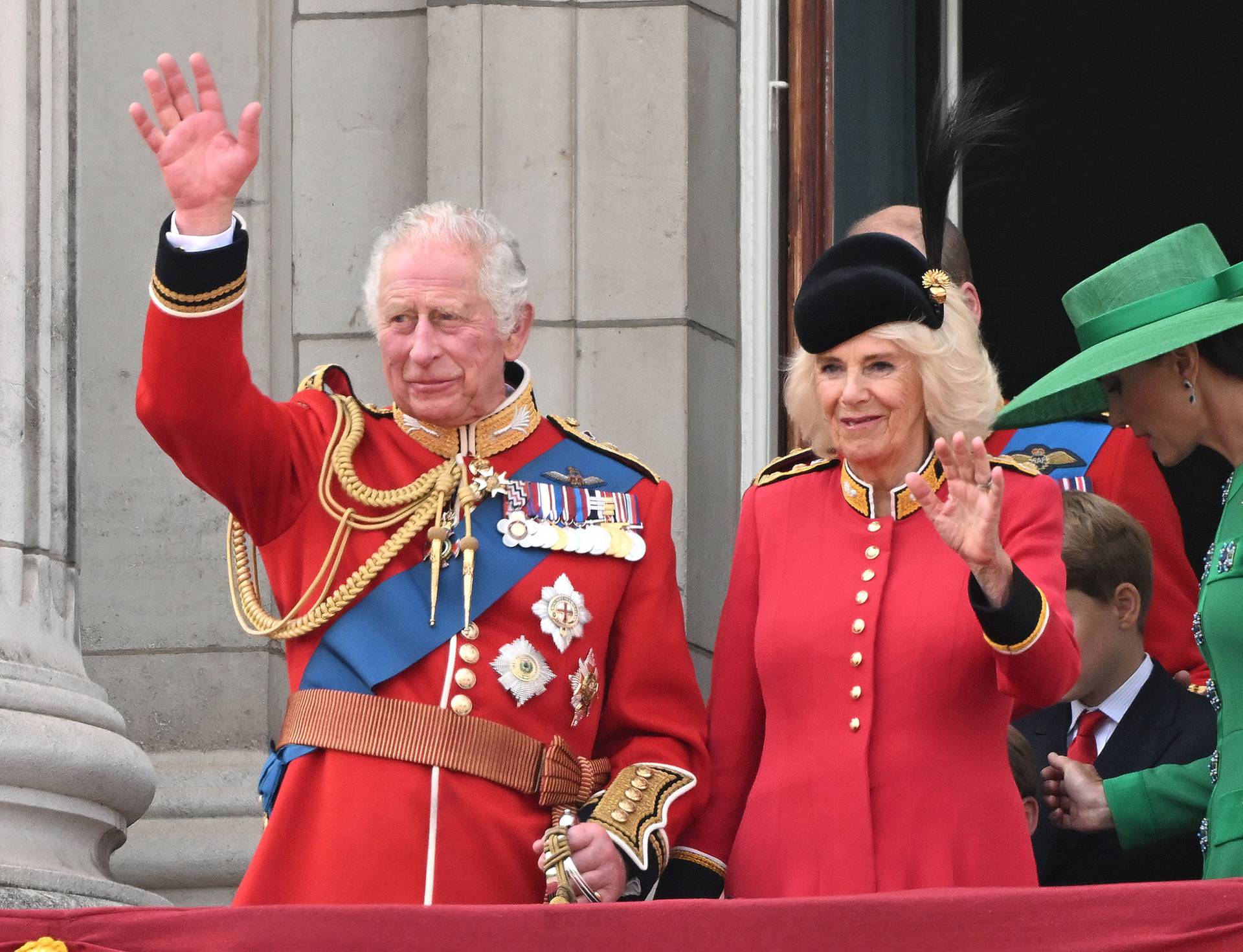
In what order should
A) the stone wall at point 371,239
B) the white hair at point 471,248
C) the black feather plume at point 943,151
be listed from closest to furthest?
the white hair at point 471,248, the black feather plume at point 943,151, the stone wall at point 371,239

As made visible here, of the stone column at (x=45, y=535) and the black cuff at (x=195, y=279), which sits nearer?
the black cuff at (x=195, y=279)

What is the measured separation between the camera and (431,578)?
341 cm

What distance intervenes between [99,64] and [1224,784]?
313cm

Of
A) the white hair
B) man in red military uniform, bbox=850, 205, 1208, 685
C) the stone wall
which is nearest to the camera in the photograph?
the white hair

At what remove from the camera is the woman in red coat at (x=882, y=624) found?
318cm

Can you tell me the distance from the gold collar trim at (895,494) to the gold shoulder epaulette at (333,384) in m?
0.68

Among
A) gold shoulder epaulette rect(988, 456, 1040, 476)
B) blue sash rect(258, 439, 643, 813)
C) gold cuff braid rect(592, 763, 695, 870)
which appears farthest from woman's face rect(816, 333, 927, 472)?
gold cuff braid rect(592, 763, 695, 870)

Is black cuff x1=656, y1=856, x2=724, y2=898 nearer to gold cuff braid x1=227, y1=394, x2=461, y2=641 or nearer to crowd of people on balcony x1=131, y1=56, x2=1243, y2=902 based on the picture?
crowd of people on balcony x1=131, y1=56, x2=1243, y2=902

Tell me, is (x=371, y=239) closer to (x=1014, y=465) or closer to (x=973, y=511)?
(x=1014, y=465)

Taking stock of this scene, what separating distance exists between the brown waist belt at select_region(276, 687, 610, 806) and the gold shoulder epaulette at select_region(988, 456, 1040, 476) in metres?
0.72

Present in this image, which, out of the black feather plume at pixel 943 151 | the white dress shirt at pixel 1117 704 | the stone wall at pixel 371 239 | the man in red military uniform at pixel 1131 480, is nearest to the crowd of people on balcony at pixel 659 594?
the white dress shirt at pixel 1117 704

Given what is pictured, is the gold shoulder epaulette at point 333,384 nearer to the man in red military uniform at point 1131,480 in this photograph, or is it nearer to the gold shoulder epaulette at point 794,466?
the gold shoulder epaulette at point 794,466

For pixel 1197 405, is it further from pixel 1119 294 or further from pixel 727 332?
pixel 727 332

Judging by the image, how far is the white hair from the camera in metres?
3.48
